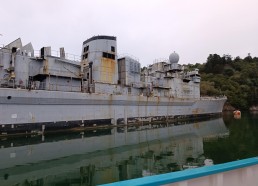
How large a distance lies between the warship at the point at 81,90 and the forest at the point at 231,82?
985 inches

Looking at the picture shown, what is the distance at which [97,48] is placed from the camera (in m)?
24.8

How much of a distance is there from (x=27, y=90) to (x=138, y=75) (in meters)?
14.4

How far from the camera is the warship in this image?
59.2 feet

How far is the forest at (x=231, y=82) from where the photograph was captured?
5373cm

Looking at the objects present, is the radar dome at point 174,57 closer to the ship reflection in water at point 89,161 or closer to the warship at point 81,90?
the warship at point 81,90

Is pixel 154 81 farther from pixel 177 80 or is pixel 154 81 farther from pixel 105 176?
pixel 105 176

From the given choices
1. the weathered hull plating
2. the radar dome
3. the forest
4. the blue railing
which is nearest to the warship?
the weathered hull plating

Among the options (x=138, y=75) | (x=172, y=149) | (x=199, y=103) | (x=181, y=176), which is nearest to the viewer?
(x=181, y=176)

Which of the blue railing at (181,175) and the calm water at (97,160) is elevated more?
the blue railing at (181,175)

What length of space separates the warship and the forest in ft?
82.1

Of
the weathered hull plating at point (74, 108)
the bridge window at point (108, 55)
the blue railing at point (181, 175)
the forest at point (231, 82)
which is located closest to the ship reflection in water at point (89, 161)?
the weathered hull plating at point (74, 108)

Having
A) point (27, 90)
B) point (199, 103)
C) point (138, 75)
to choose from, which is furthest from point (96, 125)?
point (199, 103)

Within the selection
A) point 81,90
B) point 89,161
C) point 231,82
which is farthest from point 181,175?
point 231,82

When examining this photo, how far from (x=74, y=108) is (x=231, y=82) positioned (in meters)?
47.6
